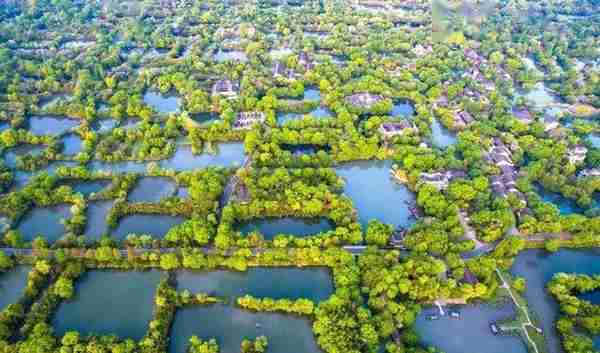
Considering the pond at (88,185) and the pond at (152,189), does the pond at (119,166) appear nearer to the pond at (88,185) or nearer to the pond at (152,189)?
the pond at (88,185)

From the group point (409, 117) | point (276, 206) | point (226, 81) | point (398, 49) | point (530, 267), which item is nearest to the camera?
point (530, 267)

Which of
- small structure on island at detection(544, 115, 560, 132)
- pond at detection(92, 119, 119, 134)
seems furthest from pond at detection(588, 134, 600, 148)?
pond at detection(92, 119, 119, 134)

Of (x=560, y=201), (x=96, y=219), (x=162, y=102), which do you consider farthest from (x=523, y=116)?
(x=96, y=219)

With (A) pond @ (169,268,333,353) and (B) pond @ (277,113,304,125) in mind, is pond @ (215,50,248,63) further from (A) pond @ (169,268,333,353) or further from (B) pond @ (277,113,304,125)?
(A) pond @ (169,268,333,353)

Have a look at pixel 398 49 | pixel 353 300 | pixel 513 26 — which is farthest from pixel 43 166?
pixel 513 26

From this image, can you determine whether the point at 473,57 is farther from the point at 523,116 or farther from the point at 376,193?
the point at 376,193

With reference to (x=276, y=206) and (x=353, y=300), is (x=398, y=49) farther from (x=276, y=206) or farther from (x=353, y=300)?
(x=353, y=300)
